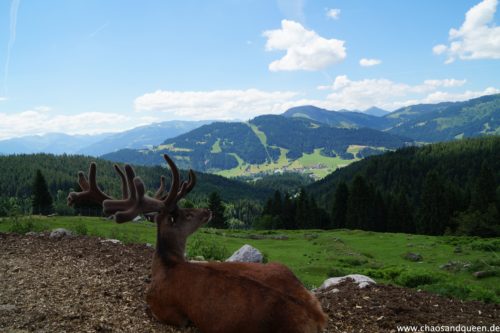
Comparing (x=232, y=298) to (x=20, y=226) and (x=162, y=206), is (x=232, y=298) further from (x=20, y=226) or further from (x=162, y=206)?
(x=20, y=226)

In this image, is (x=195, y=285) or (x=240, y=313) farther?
(x=195, y=285)

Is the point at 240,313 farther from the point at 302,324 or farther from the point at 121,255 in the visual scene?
the point at 121,255

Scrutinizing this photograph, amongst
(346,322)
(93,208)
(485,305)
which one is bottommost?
(93,208)

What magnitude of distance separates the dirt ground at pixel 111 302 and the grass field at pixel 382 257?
375 cm

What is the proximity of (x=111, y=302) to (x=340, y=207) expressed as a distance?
8837cm

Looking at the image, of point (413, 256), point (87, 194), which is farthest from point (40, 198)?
point (87, 194)

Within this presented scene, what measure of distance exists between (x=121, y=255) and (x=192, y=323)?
8.39 meters

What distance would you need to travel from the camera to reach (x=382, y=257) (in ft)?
→ 132

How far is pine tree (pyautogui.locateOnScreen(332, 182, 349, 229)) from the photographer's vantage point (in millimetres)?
93000

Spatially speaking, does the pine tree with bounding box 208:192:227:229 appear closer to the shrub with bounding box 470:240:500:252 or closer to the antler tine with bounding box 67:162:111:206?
the shrub with bounding box 470:240:500:252

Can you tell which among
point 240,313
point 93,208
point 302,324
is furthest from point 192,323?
point 93,208

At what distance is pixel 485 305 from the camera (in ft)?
38.0

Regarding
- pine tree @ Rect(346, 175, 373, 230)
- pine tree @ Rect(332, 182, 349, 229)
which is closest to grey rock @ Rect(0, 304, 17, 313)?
pine tree @ Rect(346, 175, 373, 230)

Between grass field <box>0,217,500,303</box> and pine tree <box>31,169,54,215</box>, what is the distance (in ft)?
161
